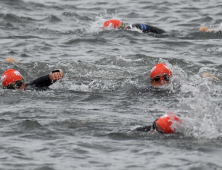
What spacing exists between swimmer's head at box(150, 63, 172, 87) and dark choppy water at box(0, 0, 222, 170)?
0.42 meters

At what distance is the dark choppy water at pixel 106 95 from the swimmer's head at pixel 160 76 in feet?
1.39

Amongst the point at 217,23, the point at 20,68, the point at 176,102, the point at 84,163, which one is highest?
the point at 217,23

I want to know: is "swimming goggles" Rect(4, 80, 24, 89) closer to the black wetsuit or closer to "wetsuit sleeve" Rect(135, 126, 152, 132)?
the black wetsuit

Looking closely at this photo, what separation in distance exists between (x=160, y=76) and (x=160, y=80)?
99 mm

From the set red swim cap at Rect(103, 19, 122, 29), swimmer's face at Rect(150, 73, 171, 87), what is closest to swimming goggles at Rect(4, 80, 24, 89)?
swimmer's face at Rect(150, 73, 171, 87)

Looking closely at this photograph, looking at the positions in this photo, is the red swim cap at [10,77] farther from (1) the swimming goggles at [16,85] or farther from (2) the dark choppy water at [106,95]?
(2) the dark choppy water at [106,95]

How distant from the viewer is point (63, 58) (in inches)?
614

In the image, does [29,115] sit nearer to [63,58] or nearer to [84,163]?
[84,163]

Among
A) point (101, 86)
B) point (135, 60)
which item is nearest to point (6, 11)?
point (135, 60)

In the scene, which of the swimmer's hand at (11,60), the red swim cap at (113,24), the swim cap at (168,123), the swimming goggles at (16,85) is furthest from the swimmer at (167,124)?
the red swim cap at (113,24)

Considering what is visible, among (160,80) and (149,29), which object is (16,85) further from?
(149,29)

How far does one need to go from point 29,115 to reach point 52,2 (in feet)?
52.8

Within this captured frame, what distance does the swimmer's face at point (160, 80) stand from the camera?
12031mm

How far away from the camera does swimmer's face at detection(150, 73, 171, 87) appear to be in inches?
474
